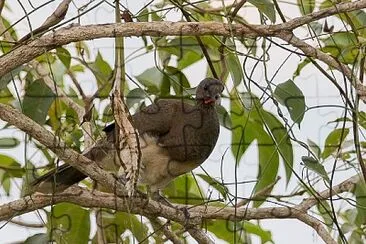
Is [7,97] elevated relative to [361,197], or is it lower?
elevated

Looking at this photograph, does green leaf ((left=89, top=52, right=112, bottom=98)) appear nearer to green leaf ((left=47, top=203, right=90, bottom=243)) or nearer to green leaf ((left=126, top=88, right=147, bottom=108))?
green leaf ((left=126, top=88, right=147, bottom=108))

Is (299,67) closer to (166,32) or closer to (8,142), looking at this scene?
(166,32)

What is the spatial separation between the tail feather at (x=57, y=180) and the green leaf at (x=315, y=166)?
1.55 ft

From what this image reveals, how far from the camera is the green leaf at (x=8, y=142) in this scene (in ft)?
5.74

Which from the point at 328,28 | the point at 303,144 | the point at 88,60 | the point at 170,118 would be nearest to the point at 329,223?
the point at 303,144

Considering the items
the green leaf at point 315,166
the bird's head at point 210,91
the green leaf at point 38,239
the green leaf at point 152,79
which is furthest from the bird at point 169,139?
the green leaf at point 315,166

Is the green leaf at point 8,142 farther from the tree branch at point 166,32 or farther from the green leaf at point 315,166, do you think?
the green leaf at point 315,166

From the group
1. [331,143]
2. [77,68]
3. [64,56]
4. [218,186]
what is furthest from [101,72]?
[331,143]

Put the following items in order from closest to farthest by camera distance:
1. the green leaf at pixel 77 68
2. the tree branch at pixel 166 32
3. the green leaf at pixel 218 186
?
the tree branch at pixel 166 32 → the green leaf at pixel 218 186 → the green leaf at pixel 77 68

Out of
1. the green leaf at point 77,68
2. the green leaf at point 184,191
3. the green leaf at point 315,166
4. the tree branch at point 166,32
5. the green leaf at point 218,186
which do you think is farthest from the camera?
the green leaf at point 77,68

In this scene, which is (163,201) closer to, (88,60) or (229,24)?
(88,60)

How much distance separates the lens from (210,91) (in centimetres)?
194

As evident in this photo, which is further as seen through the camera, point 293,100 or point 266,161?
point 266,161

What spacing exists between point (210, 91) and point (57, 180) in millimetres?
387
